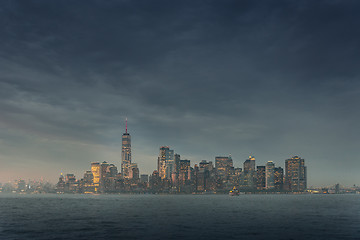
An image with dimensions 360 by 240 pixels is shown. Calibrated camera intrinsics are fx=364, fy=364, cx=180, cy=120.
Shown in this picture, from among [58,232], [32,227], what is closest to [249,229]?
[58,232]

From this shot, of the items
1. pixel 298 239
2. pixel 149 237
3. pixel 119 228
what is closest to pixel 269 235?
pixel 298 239

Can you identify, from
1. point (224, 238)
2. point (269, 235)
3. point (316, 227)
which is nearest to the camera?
point (224, 238)

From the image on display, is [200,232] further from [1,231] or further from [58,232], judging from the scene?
[1,231]

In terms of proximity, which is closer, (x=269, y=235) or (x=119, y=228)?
(x=269, y=235)

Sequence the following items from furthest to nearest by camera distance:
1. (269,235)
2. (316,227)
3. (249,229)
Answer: (316,227)
(249,229)
(269,235)

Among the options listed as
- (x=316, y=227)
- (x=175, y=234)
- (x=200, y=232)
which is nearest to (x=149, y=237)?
(x=175, y=234)

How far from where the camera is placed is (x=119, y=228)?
3750 inches

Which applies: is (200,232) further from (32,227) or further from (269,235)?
(32,227)

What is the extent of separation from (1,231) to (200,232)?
47.7 m

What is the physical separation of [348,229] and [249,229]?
26.3 meters

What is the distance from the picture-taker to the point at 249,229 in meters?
93.9

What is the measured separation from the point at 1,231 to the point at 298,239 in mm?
68865

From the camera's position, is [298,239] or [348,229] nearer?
[298,239]

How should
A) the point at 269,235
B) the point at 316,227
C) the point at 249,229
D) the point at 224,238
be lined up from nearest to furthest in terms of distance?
1. the point at 224,238
2. the point at 269,235
3. the point at 249,229
4. the point at 316,227
